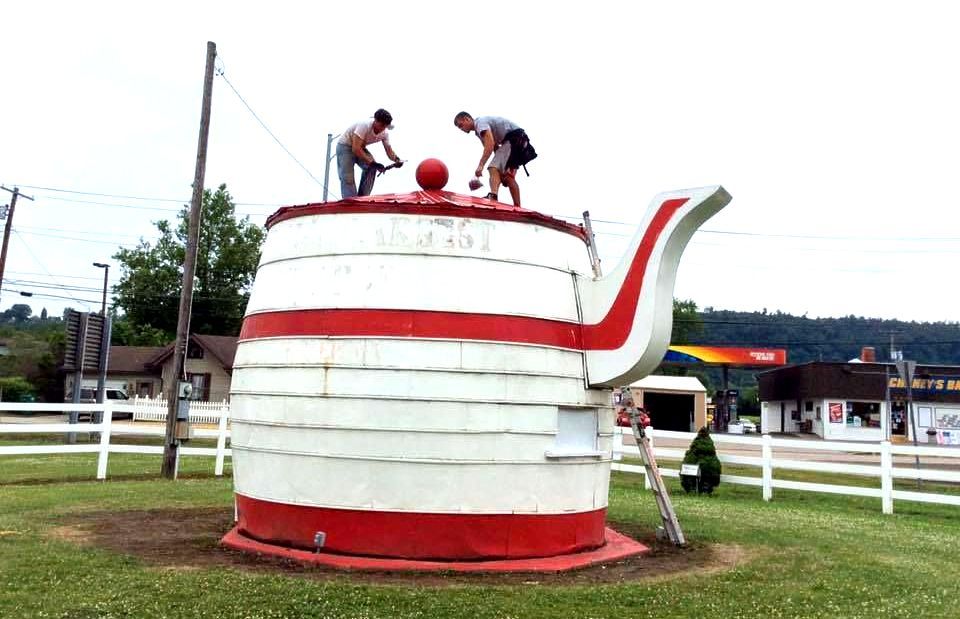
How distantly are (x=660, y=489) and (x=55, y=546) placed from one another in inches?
232

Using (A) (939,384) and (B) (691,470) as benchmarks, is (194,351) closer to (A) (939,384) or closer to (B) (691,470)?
(B) (691,470)

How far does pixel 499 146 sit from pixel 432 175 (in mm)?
1259

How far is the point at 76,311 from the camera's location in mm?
19422

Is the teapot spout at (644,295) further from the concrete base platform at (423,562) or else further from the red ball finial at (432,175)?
the red ball finial at (432,175)

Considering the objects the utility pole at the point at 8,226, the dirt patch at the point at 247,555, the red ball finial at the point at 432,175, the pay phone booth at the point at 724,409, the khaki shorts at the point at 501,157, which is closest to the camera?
the dirt patch at the point at 247,555

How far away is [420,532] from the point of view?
695cm

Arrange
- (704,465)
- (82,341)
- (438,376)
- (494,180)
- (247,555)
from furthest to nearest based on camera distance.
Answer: (82,341) → (704,465) → (494,180) → (247,555) → (438,376)

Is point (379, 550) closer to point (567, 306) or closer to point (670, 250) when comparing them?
point (567, 306)

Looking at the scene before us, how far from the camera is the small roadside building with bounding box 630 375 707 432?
43.9m

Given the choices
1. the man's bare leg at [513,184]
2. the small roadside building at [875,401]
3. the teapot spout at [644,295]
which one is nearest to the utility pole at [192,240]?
the man's bare leg at [513,184]

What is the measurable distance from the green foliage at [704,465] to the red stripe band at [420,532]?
800 cm

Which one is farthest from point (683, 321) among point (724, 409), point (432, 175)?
point (432, 175)

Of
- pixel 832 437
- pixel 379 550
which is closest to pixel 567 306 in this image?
pixel 379 550

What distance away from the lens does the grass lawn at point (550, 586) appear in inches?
217
